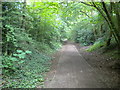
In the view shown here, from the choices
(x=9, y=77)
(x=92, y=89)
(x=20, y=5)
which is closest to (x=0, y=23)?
(x=20, y=5)

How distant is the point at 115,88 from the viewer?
4074mm

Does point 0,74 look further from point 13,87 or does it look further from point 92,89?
point 92,89

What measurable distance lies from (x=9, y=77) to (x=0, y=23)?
2643mm

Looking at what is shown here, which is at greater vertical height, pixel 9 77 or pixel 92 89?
pixel 9 77

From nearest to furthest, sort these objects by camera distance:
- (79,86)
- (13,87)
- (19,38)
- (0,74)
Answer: (13,87), (79,86), (0,74), (19,38)

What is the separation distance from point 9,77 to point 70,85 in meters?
2.88

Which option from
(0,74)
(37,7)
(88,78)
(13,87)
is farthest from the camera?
(37,7)

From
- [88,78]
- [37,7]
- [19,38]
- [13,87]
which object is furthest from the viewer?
[37,7]

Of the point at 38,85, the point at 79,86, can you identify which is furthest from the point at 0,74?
the point at 79,86

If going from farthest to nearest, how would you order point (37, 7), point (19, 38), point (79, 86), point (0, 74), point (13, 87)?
1. point (37, 7)
2. point (19, 38)
3. point (0, 74)
4. point (79, 86)
5. point (13, 87)

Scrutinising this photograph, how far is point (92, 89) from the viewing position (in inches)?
158

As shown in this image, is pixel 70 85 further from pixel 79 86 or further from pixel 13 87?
pixel 13 87

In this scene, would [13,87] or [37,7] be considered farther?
[37,7]

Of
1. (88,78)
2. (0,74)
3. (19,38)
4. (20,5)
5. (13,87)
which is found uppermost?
(20,5)
